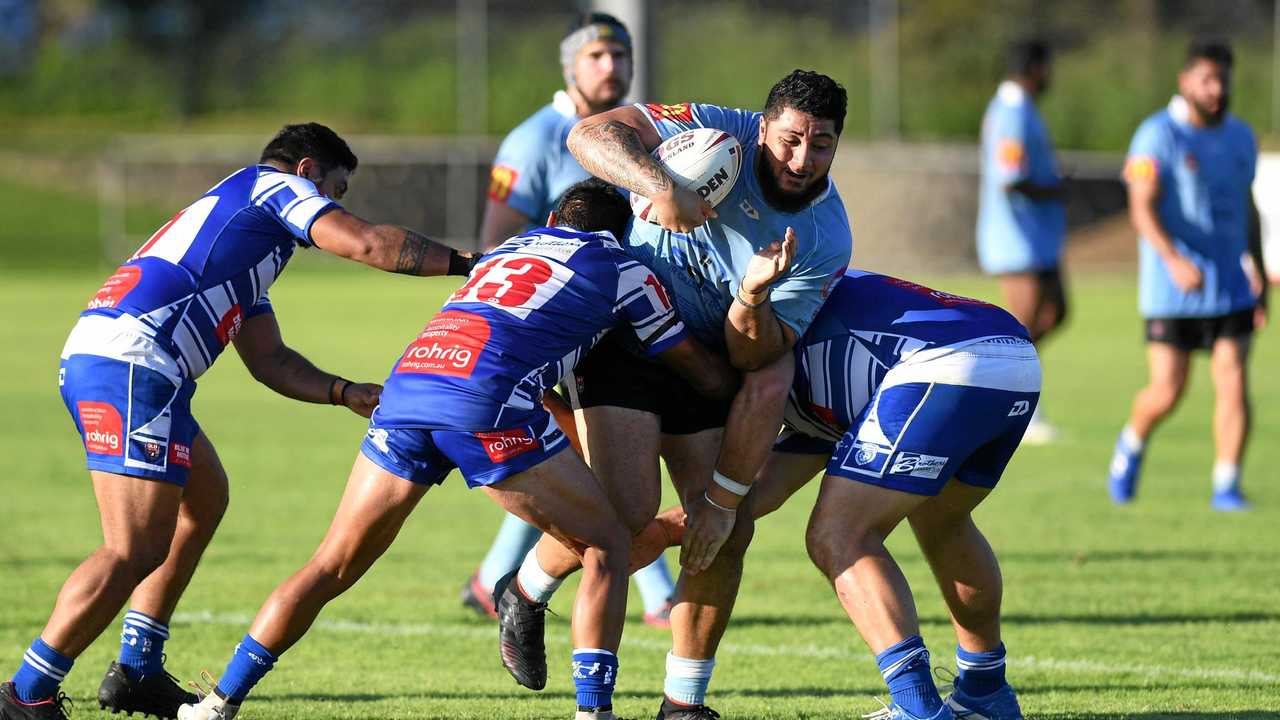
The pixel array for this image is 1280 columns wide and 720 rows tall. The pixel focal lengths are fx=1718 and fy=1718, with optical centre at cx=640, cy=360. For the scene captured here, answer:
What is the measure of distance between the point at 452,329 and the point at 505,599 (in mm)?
1110

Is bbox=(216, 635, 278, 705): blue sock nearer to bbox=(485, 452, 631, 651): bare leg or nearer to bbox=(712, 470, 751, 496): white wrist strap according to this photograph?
bbox=(485, 452, 631, 651): bare leg

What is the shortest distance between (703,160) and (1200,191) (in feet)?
19.5

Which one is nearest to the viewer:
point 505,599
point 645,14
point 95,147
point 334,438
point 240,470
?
point 505,599

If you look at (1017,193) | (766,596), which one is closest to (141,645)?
(766,596)

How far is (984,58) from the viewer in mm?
39281

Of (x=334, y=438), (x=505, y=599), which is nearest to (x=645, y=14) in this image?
(x=334, y=438)

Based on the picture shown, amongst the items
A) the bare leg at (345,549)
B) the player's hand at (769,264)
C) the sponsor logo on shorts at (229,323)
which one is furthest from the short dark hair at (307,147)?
the player's hand at (769,264)

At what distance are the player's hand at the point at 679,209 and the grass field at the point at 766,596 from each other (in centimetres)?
178

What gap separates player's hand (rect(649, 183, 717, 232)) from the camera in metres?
5.06

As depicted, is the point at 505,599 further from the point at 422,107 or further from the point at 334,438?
the point at 422,107

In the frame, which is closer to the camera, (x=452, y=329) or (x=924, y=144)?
(x=452, y=329)

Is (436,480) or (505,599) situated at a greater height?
(436,480)

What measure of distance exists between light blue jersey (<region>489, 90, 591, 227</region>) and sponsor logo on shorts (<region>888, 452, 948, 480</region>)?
2978mm

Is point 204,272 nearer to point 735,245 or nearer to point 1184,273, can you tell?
point 735,245
